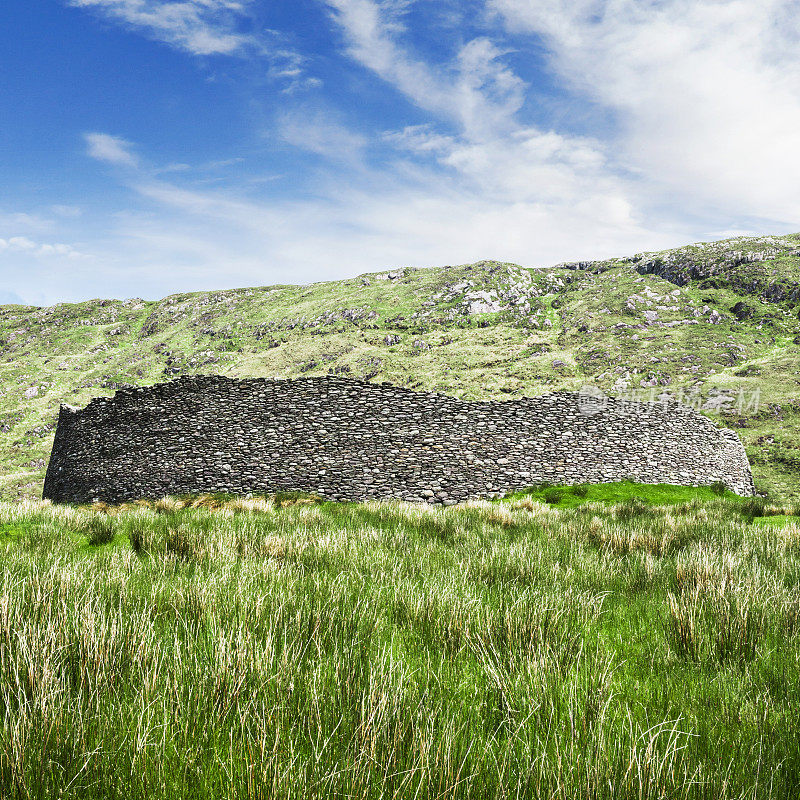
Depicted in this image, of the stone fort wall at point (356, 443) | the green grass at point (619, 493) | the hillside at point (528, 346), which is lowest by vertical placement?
the green grass at point (619, 493)

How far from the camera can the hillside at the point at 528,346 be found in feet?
318

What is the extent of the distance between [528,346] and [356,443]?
442 feet

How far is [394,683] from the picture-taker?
1.70 m

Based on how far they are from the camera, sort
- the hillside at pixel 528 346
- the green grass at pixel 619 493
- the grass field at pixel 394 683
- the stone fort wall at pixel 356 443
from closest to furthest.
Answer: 1. the grass field at pixel 394 683
2. the green grass at pixel 619 493
3. the stone fort wall at pixel 356 443
4. the hillside at pixel 528 346

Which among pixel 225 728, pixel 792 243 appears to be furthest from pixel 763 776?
pixel 792 243

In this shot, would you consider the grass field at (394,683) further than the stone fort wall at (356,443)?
No

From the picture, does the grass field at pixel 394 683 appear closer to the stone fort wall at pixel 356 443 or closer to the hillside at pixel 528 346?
the stone fort wall at pixel 356 443

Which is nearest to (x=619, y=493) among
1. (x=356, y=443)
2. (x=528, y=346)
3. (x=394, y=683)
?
(x=356, y=443)

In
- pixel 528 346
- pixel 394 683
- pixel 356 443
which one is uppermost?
pixel 528 346

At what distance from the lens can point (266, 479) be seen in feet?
64.8

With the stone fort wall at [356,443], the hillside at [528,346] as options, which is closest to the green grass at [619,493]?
the stone fort wall at [356,443]

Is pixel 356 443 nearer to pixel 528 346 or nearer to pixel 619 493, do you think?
pixel 619 493

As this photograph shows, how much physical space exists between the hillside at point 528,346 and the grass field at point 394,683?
237ft

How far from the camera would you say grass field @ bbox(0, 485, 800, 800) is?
1.23 meters
